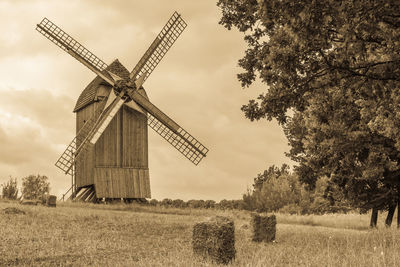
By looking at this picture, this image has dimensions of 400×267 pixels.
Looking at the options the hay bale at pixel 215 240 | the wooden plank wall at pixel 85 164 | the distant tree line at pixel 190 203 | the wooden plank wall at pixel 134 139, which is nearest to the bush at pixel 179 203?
the distant tree line at pixel 190 203

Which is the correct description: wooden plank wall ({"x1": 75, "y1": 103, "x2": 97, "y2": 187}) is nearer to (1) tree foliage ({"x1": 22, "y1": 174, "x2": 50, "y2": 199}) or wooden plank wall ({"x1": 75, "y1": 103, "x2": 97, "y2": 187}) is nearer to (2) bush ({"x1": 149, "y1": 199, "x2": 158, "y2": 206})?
(2) bush ({"x1": 149, "y1": 199, "x2": 158, "y2": 206})

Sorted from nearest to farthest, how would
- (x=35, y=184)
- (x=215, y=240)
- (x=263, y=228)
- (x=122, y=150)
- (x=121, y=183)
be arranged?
1. (x=215, y=240)
2. (x=263, y=228)
3. (x=121, y=183)
4. (x=122, y=150)
5. (x=35, y=184)

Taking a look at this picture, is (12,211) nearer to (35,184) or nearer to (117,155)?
(117,155)

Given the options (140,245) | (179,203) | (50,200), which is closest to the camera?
(140,245)

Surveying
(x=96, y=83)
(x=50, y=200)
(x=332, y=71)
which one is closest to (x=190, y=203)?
(x=96, y=83)

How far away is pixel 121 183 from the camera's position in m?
32.6

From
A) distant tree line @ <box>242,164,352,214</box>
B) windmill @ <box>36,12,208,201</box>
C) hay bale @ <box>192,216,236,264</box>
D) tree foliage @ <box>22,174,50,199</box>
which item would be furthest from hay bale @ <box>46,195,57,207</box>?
tree foliage @ <box>22,174,50,199</box>

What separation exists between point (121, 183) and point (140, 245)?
17.4 meters

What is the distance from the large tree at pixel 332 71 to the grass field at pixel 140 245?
152 inches

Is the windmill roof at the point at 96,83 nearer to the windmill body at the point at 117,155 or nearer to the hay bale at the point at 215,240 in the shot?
the windmill body at the point at 117,155

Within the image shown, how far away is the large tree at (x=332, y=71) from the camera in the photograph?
10.7m

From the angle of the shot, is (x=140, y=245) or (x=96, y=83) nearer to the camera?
(x=140, y=245)

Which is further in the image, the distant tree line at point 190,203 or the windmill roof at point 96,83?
the distant tree line at point 190,203

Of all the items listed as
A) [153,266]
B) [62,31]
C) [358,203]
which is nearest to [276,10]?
[153,266]
